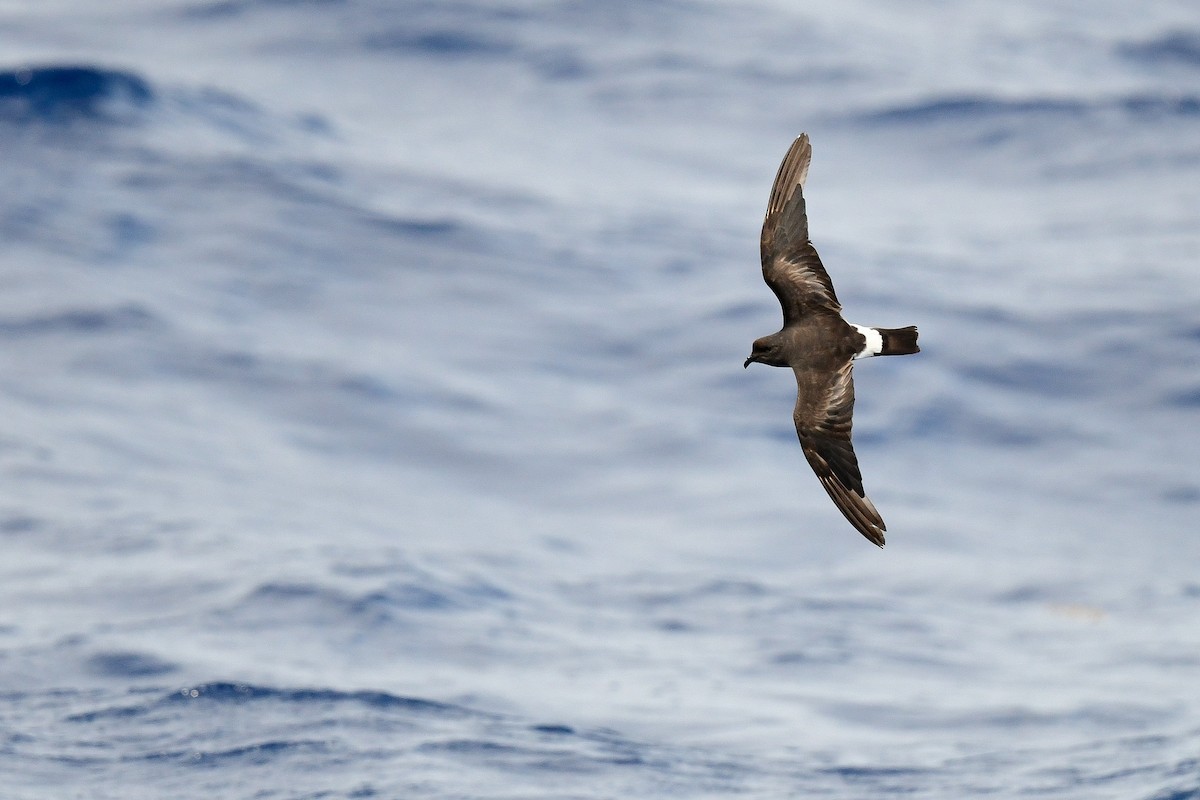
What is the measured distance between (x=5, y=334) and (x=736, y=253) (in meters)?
10.0

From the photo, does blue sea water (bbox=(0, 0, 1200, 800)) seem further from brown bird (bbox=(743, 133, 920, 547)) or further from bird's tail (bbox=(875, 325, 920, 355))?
bird's tail (bbox=(875, 325, 920, 355))

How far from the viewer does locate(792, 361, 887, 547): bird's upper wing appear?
8125 millimetres

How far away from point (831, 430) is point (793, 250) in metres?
0.79

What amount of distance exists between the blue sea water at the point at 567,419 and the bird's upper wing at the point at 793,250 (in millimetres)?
11420

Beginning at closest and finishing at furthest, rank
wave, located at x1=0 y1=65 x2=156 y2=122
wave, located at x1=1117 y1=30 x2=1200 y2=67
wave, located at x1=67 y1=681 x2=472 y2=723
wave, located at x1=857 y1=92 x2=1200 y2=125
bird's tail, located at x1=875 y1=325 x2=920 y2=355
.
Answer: bird's tail, located at x1=875 y1=325 x2=920 y2=355 < wave, located at x1=67 y1=681 x2=472 y2=723 < wave, located at x1=0 y1=65 x2=156 y2=122 < wave, located at x1=857 y1=92 x2=1200 y2=125 < wave, located at x1=1117 y1=30 x2=1200 y2=67

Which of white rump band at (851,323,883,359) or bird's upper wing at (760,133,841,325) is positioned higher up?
bird's upper wing at (760,133,841,325)

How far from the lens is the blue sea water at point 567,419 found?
20172 millimetres

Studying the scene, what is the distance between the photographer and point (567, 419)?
24.2 meters

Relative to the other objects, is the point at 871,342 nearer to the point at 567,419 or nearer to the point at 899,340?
the point at 899,340

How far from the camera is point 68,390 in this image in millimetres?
24344

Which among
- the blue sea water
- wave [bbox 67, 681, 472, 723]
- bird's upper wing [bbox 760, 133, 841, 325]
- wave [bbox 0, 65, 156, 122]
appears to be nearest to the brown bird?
bird's upper wing [bbox 760, 133, 841, 325]

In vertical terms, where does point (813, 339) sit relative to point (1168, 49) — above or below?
below

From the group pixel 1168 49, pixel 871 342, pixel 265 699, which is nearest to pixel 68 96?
pixel 265 699

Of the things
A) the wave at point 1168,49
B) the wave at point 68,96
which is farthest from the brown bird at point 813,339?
the wave at point 1168,49
